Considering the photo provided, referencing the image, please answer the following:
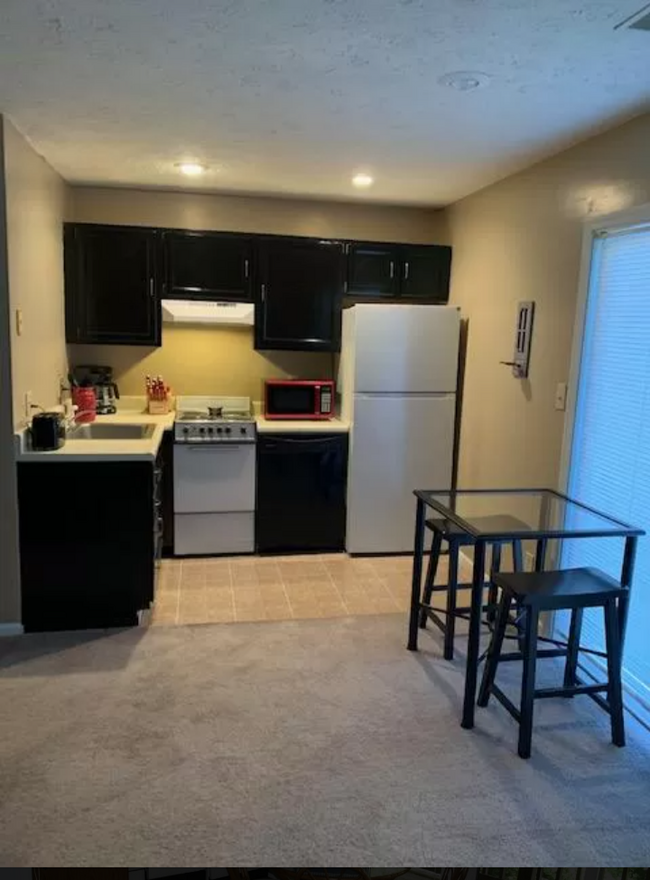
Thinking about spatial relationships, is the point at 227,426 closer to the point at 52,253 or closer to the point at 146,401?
the point at 146,401

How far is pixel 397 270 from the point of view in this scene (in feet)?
15.3

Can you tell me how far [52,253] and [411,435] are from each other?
2.54 meters

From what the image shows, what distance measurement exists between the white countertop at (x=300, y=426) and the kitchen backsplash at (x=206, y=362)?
520mm

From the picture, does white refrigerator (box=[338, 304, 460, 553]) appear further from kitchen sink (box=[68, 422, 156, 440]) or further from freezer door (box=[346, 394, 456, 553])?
kitchen sink (box=[68, 422, 156, 440])

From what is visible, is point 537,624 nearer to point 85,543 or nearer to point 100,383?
point 85,543

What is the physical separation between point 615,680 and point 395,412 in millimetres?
2296

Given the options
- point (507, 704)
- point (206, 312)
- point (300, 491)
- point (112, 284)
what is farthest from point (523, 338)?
point (112, 284)

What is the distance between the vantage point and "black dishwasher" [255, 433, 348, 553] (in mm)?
4340

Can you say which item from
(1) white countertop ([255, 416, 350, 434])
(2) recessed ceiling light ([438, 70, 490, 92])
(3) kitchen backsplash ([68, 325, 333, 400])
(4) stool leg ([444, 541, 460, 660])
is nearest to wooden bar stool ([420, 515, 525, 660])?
(4) stool leg ([444, 541, 460, 660])

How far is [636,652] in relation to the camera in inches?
111

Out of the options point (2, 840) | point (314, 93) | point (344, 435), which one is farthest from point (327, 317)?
point (2, 840)

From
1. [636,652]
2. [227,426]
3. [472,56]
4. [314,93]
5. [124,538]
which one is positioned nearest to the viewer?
[472,56]

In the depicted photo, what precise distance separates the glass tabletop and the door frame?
0.73ft

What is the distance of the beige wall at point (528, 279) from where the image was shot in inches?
115
